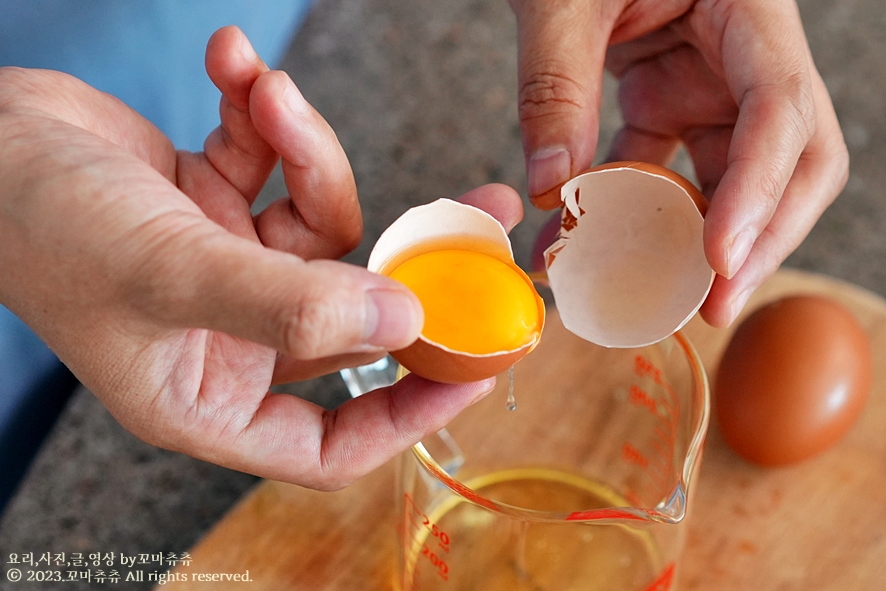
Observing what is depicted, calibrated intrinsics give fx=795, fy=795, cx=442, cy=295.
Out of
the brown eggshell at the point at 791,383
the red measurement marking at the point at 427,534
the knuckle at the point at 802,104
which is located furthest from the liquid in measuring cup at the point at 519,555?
the knuckle at the point at 802,104

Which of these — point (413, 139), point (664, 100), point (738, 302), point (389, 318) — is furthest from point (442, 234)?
point (413, 139)

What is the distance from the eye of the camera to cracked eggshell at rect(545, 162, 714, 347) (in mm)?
994

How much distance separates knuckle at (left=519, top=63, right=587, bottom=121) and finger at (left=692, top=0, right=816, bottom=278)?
209mm

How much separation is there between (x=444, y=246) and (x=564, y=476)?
0.43 meters

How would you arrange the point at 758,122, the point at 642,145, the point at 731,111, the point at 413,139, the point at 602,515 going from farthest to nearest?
the point at 413,139, the point at 642,145, the point at 731,111, the point at 758,122, the point at 602,515

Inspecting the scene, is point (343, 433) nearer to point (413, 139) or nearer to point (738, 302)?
point (738, 302)

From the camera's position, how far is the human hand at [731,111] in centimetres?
95

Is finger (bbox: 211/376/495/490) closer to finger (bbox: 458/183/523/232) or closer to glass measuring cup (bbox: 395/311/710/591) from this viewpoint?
glass measuring cup (bbox: 395/311/710/591)

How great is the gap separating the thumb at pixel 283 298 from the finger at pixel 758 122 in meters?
0.42

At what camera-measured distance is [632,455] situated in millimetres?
1152

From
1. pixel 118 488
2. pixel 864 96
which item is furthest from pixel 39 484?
pixel 864 96

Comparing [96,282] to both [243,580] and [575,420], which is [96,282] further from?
[575,420]

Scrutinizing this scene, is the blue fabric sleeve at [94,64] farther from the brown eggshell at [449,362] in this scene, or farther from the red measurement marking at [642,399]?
the red measurement marking at [642,399]

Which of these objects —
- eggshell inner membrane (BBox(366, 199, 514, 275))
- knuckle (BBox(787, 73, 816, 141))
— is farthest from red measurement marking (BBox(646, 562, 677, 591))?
knuckle (BBox(787, 73, 816, 141))
